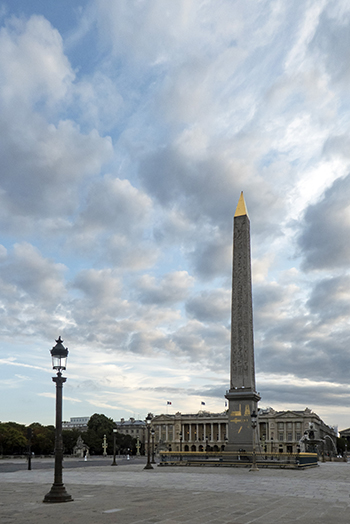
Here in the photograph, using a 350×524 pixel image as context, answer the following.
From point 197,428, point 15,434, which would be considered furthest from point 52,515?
point 197,428

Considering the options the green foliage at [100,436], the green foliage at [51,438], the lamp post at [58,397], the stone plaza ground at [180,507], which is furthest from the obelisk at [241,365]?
the green foliage at [100,436]

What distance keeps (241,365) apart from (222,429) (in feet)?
404

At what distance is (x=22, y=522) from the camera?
9477mm

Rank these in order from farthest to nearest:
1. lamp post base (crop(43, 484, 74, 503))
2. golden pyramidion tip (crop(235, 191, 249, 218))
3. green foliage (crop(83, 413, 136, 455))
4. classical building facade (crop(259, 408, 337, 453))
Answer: classical building facade (crop(259, 408, 337, 453)) → green foliage (crop(83, 413, 136, 455)) → golden pyramidion tip (crop(235, 191, 249, 218)) → lamp post base (crop(43, 484, 74, 503))

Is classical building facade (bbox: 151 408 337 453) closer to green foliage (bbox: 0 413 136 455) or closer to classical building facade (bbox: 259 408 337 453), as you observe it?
classical building facade (bbox: 259 408 337 453)

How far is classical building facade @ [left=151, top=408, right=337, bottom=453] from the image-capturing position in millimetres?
144000

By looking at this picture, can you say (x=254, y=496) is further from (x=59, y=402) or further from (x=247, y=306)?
(x=247, y=306)

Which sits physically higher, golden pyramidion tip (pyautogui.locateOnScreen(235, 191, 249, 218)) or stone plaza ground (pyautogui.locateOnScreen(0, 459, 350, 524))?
golden pyramidion tip (pyautogui.locateOnScreen(235, 191, 249, 218))

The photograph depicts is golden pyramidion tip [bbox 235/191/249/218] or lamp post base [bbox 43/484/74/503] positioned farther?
golden pyramidion tip [bbox 235/191/249/218]

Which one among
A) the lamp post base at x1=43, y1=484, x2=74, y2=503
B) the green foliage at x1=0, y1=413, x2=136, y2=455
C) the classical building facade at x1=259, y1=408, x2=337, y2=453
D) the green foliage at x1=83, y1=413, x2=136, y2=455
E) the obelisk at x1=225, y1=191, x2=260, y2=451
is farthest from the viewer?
the classical building facade at x1=259, y1=408, x2=337, y2=453

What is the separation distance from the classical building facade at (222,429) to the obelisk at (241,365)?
106 meters

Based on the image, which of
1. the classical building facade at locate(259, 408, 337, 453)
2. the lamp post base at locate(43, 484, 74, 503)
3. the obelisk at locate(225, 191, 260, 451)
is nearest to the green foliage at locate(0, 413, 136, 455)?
the classical building facade at locate(259, 408, 337, 453)

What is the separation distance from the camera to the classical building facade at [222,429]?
144000 millimetres

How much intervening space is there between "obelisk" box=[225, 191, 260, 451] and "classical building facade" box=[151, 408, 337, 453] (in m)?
106
